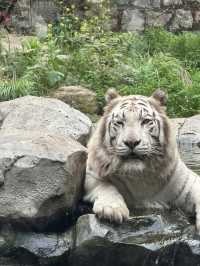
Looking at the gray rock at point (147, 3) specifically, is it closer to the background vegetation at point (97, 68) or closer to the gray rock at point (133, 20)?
the gray rock at point (133, 20)

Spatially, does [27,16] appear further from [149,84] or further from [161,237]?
[161,237]

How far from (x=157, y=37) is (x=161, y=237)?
974cm

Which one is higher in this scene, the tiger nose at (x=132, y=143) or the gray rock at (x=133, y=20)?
the tiger nose at (x=132, y=143)

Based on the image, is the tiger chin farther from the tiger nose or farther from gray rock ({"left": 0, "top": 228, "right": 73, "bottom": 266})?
gray rock ({"left": 0, "top": 228, "right": 73, "bottom": 266})

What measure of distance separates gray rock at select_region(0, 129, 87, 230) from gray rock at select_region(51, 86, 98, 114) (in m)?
5.31

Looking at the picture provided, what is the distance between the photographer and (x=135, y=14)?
15.7m

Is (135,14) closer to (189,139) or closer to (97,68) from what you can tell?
(97,68)

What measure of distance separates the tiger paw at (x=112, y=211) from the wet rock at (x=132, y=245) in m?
0.05

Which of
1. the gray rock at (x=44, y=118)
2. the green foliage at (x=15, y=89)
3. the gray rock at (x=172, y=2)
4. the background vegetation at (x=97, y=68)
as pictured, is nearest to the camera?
the gray rock at (x=44, y=118)

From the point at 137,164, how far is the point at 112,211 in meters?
0.48

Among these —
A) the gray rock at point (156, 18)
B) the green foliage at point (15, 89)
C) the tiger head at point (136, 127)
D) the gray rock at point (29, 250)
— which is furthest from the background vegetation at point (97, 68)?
the gray rock at point (29, 250)

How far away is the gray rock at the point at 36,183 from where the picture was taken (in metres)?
5.69

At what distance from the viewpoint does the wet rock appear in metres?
5.53

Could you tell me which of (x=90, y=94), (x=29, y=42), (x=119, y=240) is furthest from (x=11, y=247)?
(x=29, y=42)
